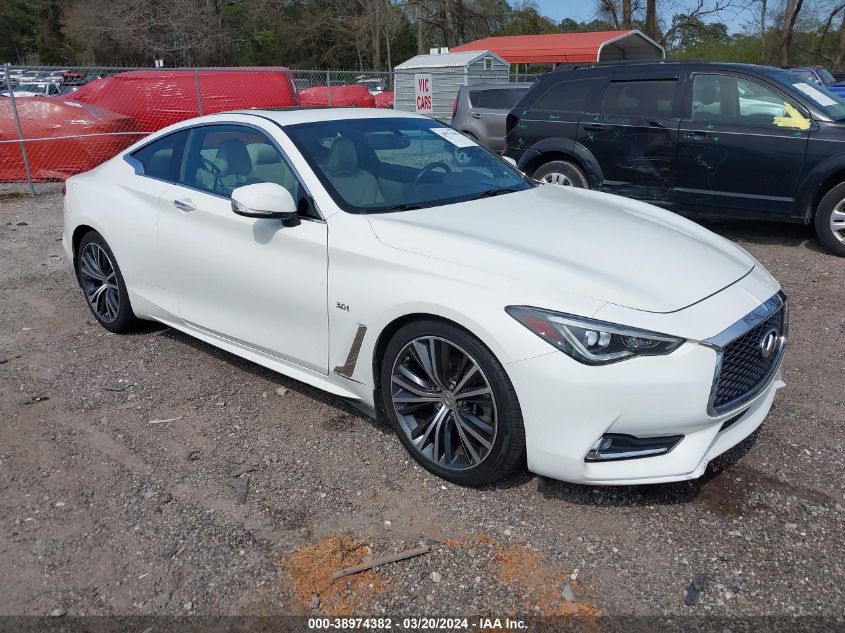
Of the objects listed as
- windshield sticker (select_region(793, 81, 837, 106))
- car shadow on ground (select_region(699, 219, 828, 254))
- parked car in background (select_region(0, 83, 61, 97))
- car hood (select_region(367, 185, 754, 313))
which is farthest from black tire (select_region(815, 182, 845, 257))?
parked car in background (select_region(0, 83, 61, 97))

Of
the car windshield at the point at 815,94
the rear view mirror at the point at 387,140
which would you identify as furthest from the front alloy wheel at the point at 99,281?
the car windshield at the point at 815,94

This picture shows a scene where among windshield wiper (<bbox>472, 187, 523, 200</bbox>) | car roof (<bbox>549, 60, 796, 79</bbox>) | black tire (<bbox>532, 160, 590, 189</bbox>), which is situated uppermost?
car roof (<bbox>549, 60, 796, 79</bbox>)

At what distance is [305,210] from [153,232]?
50.6 inches

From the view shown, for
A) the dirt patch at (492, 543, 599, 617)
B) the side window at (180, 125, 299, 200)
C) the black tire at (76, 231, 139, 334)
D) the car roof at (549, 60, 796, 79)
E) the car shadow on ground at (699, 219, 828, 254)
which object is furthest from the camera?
the car shadow on ground at (699, 219, 828, 254)

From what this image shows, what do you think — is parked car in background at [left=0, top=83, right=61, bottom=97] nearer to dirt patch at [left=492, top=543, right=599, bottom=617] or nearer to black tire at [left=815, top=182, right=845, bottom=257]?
black tire at [left=815, top=182, right=845, bottom=257]

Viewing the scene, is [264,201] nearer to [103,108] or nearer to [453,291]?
[453,291]

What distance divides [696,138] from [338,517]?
233 inches

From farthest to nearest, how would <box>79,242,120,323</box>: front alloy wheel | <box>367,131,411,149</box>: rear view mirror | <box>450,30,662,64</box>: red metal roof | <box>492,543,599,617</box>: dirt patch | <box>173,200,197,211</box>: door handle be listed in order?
<box>450,30,662,64</box>: red metal roof → <box>79,242,120,323</box>: front alloy wheel → <box>173,200,197,211</box>: door handle → <box>367,131,411,149</box>: rear view mirror → <box>492,543,599,617</box>: dirt patch

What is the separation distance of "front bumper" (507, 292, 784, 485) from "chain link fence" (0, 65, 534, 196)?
796 centimetres

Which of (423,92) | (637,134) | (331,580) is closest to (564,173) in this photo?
(637,134)

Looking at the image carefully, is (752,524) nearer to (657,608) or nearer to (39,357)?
(657,608)

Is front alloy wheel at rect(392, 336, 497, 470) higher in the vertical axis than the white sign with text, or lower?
lower

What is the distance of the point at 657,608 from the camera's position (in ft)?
8.27

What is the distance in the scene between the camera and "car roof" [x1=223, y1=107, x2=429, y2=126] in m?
4.09
